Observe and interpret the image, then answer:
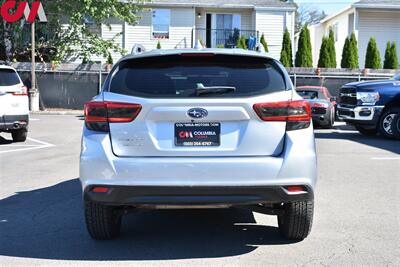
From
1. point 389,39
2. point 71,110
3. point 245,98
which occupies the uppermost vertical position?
point 389,39

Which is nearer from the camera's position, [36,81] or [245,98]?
[245,98]

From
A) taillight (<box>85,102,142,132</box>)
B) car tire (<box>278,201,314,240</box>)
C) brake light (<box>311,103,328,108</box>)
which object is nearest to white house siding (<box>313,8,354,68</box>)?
brake light (<box>311,103,328,108</box>)

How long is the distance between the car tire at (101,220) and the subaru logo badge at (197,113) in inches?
47.3

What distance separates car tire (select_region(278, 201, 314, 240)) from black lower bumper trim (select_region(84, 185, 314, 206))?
1.36 ft

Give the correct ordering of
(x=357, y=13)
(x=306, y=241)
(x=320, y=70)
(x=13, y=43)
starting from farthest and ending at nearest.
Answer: (x=357, y=13) < (x=13, y=43) < (x=320, y=70) < (x=306, y=241)

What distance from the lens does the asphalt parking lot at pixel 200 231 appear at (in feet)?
16.1

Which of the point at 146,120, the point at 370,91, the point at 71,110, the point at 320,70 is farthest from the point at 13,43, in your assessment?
the point at 146,120

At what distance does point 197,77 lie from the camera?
16.3 feet

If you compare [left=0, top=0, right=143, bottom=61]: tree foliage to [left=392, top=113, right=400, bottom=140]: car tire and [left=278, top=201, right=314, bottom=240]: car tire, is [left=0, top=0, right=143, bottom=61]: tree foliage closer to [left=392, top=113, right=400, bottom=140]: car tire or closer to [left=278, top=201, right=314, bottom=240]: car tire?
[left=392, top=113, right=400, bottom=140]: car tire

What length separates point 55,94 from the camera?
26.1 m

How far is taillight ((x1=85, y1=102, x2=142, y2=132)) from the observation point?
4691 millimetres

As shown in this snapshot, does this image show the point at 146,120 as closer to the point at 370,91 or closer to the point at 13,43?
the point at 370,91

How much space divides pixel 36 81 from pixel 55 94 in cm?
106

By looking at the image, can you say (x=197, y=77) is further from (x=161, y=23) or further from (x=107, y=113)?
(x=161, y=23)
